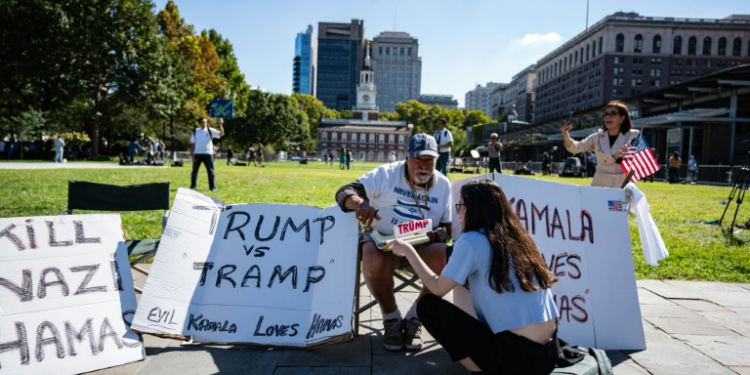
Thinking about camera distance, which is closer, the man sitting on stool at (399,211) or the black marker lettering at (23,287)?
the black marker lettering at (23,287)

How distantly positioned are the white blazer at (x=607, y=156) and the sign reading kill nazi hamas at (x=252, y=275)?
3.31 m

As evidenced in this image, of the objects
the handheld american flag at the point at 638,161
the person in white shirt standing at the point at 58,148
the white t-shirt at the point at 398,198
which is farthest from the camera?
the person in white shirt standing at the point at 58,148

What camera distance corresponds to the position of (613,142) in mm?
5336

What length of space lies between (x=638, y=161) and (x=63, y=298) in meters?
5.09

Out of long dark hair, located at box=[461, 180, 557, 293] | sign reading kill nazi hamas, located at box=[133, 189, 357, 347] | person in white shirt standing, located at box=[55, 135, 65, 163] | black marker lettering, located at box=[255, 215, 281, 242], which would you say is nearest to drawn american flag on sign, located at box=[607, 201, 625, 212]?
long dark hair, located at box=[461, 180, 557, 293]

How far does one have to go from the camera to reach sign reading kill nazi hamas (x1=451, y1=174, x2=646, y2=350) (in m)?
3.39

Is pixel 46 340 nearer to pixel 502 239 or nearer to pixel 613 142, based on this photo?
pixel 502 239

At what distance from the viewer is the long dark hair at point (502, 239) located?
97.3 inches

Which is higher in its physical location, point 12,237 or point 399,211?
point 399,211

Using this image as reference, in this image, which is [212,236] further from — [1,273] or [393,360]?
[393,360]

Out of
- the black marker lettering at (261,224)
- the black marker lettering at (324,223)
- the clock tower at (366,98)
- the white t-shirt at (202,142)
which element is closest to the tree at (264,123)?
the white t-shirt at (202,142)

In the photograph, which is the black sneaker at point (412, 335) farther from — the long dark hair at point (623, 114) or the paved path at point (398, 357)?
the long dark hair at point (623, 114)

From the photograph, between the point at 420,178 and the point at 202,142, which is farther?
the point at 202,142

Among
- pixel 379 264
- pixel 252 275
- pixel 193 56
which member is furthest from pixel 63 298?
pixel 193 56
